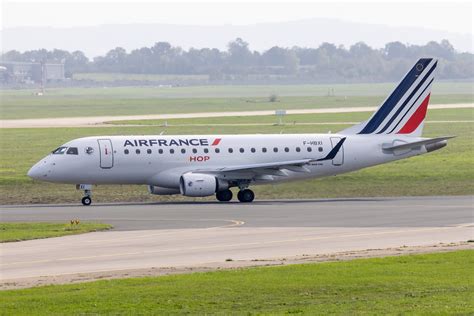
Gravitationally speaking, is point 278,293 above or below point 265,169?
below

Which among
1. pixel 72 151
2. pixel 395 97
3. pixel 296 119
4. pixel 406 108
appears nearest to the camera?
pixel 72 151

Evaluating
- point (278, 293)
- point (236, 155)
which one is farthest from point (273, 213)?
point (278, 293)

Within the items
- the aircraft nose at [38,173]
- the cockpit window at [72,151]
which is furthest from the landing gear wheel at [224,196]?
the aircraft nose at [38,173]

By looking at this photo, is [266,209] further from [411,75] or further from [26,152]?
[26,152]

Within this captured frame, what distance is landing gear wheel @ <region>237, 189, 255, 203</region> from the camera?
57.3 meters

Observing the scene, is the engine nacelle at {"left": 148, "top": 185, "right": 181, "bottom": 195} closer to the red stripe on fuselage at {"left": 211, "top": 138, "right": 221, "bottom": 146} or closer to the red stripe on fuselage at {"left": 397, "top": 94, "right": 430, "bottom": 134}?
the red stripe on fuselage at {"left": 211, "top": 138, "right": 221, "bottom": 146}

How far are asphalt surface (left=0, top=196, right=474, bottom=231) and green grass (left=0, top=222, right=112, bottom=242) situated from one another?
1316mm

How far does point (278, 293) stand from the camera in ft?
90.9

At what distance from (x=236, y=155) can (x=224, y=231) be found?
15.3 m

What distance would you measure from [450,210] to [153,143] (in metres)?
15.2

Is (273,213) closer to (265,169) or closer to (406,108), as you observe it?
(265,169)

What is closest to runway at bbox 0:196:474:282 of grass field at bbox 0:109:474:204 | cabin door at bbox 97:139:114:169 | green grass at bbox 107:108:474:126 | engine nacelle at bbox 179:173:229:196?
engine nacelle at bbox 179:173:229:196

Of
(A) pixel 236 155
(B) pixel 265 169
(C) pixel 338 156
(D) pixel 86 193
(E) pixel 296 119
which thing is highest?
(E) pixel 296 119

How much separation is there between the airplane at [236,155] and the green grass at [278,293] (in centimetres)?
2498
